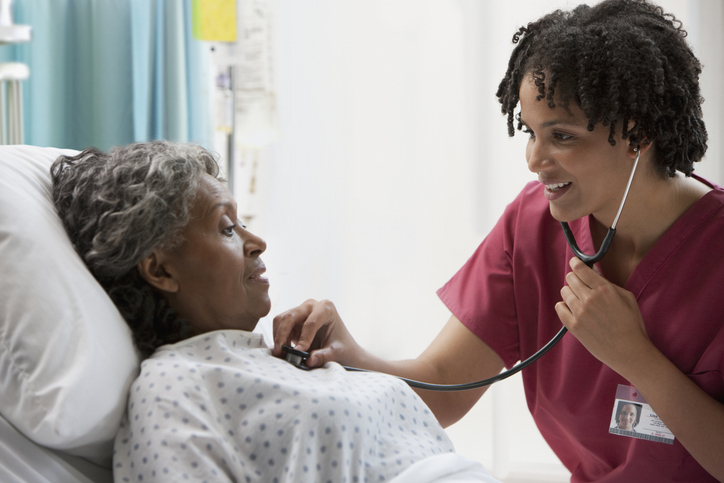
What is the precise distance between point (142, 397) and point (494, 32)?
1937 millimetres

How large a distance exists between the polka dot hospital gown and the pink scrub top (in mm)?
394

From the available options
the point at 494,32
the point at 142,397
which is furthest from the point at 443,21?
the point at 142,397

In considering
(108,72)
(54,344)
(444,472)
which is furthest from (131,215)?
(108,72)

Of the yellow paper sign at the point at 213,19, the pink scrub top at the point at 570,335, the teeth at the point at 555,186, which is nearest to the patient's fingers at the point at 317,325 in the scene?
the pink scrub top at the point at 570,335

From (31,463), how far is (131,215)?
365 millimetres

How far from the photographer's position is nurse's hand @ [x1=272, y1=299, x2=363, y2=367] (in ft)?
3.54

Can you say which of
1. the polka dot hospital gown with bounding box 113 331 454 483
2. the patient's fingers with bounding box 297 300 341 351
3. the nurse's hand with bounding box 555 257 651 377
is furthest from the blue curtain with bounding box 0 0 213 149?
the nurse's hand with bounding box 555 257 651 377

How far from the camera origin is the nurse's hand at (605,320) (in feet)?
3.36

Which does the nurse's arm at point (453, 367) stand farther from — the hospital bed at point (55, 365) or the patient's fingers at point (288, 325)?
the hospital bed at point (55, 365)

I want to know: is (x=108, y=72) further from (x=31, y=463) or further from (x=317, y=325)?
(x=31, y=463)

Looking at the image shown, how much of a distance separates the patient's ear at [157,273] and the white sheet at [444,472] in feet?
1.54

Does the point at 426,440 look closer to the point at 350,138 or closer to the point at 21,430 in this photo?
the point at 21,430

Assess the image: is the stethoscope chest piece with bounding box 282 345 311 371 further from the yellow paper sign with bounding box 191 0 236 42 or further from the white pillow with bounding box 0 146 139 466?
the yellow paper sign with bounding box 191 0 236 42

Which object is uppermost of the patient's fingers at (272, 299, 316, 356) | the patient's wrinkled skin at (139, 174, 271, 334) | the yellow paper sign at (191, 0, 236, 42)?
the yellow paper sign at (191, 0, 236, 42)
